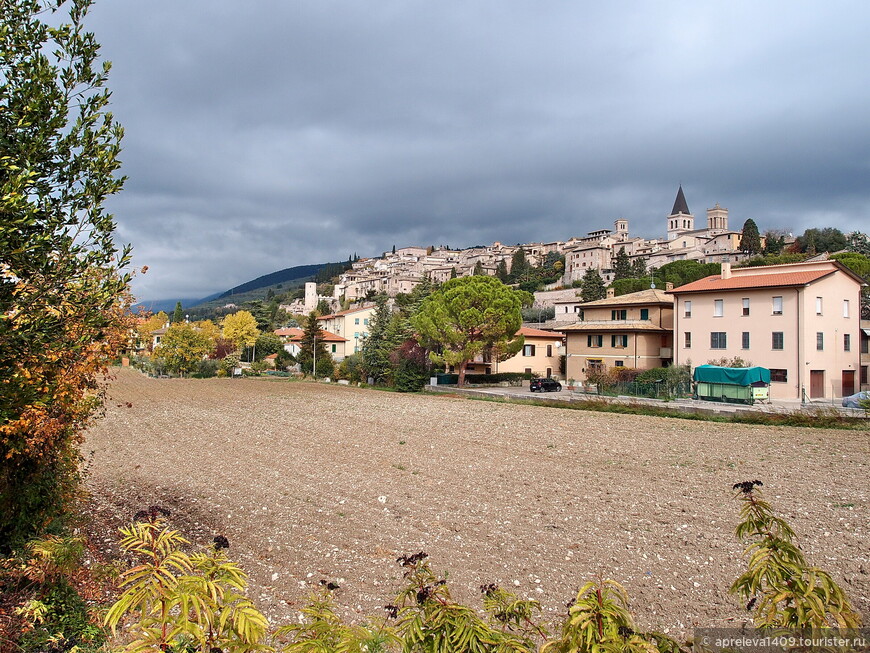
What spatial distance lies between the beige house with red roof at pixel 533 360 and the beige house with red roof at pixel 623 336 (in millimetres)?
6431

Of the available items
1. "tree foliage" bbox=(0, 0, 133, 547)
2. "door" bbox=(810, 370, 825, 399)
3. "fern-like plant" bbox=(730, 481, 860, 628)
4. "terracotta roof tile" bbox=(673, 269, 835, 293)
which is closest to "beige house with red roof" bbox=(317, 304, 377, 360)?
"terracotta roof tile" bbox=(673, 269, 835, 293)

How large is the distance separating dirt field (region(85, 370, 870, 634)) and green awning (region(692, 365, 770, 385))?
34.9 feet

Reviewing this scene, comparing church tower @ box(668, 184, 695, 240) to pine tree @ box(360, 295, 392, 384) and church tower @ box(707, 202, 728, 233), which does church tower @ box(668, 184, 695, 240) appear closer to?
church tower @ box(707, 202, 728, 233)

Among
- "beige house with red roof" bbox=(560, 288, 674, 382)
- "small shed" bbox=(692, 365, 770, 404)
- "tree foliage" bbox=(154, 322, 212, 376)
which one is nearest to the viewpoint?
"small shed" bbox=(692, 365, 770, 404)

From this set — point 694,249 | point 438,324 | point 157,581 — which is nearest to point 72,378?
point 157,581

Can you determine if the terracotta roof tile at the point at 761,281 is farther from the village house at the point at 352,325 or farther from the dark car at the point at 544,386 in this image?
the village house at the point at 352,325

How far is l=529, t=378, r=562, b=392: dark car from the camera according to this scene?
47719 mm

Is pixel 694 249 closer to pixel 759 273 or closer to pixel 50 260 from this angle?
pixel 759 273

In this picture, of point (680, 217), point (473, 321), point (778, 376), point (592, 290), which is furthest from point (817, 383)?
point (680, 217)

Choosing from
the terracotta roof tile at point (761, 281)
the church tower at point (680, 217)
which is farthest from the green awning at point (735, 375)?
the church tower at point (680, 217)

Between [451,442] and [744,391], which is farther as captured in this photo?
[744,391]

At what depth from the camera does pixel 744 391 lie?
119 feet

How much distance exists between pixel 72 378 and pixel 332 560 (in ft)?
16.6

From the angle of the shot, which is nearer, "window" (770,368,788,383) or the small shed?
the small shed
